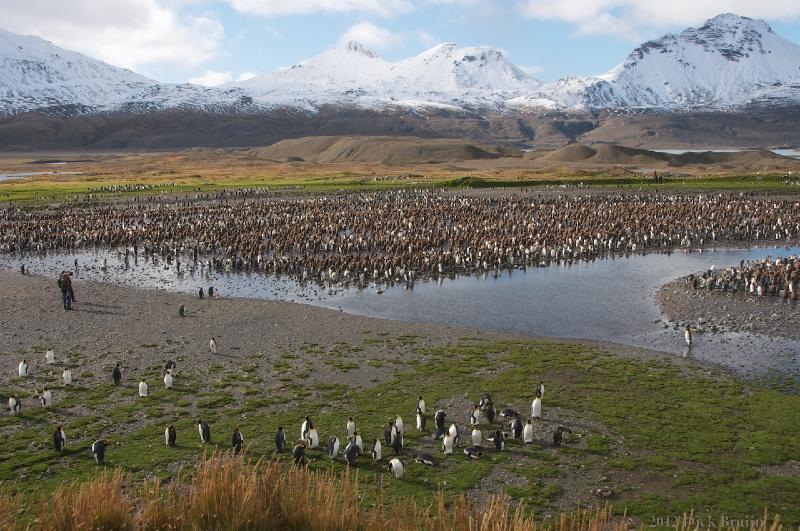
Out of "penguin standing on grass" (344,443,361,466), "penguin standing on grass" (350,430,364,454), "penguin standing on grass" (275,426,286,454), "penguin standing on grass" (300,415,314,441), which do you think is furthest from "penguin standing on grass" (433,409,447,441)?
"penguin standing on grass" (275,426,286,454)

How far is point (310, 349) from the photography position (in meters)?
22.0

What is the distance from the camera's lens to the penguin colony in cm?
1357

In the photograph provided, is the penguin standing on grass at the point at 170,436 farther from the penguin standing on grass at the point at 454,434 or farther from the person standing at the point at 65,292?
the person standing at the point at 65,292

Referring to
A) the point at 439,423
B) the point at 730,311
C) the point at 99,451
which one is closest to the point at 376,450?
the point at 439,423

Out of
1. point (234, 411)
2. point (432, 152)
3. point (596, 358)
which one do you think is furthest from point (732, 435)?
point (432, 152)

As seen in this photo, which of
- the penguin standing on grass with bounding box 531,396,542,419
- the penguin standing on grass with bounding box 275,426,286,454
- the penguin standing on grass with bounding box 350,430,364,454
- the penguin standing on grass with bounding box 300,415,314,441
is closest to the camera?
the penguin standing on grass with bounding box 350,430,364,454

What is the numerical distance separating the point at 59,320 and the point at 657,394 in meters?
22.3

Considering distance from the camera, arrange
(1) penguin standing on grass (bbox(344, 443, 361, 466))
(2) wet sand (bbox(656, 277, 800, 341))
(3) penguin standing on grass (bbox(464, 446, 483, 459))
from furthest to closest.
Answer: (2) wet sand (bbox(656, 277, 800, 341)) < (3) penguin standing on grass (bbox(464, 446, 483, 459)) < (1) penguin standing on grass (bbox(344, 443, 361, 466))

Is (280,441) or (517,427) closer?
Result: (280,441)

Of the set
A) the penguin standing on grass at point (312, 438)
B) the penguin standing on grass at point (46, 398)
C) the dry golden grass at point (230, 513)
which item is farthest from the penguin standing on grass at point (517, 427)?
the penguin standing on grass at point (46, 398)

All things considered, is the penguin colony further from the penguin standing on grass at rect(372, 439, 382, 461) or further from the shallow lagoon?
the shallow lagoon

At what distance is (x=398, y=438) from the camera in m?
13.8

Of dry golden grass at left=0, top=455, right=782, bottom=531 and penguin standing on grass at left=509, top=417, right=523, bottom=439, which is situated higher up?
dry golden grass at left=0, top=455, right=782, bottom=531

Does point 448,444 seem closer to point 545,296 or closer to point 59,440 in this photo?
point 59,440
